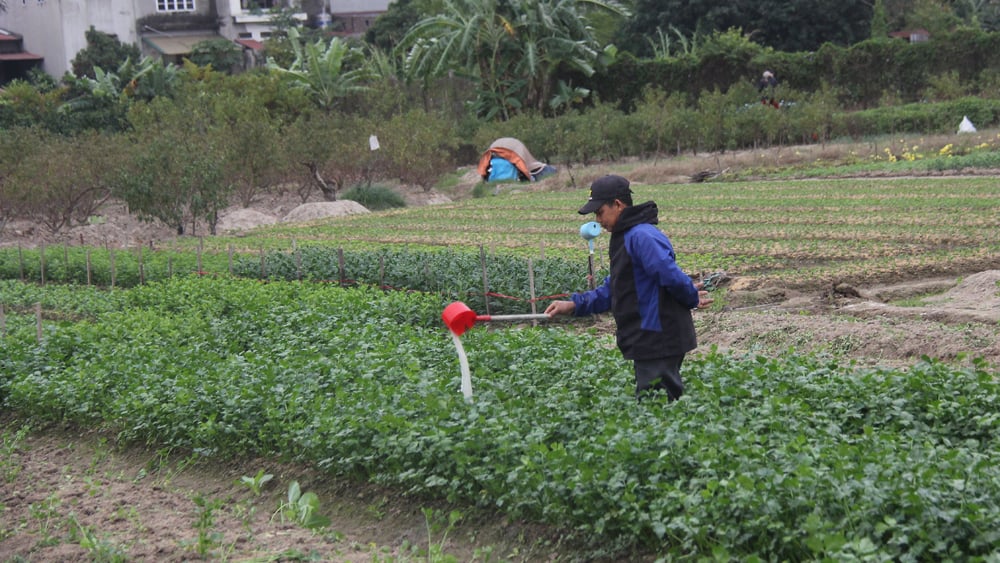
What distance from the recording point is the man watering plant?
6449 mm

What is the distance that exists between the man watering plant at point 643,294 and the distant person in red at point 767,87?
32.6 metres

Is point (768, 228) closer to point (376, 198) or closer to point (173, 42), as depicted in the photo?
point (376, 198)

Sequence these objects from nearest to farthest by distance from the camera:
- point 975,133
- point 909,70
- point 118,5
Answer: point 975,133 < point 909,70 < point 118,5

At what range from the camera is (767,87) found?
39.2 metres

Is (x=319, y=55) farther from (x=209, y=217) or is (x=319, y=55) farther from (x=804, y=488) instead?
(x=804, y=488)

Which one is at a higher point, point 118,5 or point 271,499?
point 118,5

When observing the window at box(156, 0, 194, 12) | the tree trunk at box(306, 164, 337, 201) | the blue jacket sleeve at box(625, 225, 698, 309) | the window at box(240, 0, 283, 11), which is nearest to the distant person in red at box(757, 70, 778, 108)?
the tree trunk at box(306, 164, 337, 201)

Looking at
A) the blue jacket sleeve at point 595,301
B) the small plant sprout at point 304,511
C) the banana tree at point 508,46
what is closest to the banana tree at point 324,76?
the banana tree at point 508,46

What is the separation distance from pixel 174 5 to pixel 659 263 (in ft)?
188

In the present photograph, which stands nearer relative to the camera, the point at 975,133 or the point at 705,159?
the point at 975,133

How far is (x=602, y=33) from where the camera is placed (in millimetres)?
49062

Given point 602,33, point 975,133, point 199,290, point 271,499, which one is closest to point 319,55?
point 602,33

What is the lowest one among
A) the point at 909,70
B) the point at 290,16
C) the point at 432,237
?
the point at 432,237

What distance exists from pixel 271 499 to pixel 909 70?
124 ft
